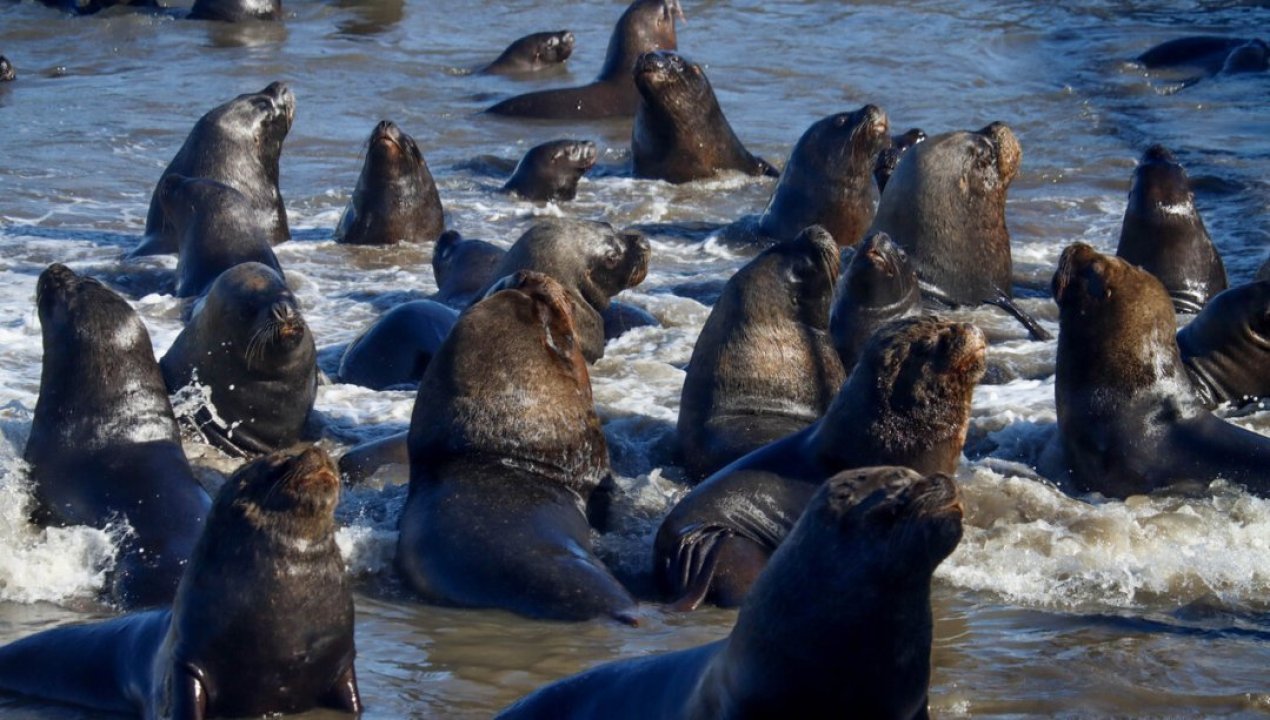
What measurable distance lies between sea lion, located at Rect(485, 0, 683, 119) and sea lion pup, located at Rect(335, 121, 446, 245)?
4.94m

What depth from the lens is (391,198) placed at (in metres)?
13.7

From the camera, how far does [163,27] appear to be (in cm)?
2417

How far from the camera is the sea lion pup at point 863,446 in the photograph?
6906mm

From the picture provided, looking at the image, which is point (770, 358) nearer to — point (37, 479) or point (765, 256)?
point (765, 256)

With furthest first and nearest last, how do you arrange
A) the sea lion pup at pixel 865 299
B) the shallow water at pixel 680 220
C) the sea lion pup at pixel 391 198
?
the sea lion pup at pixel 391 198 → the sea lion pup at pixel 865 299 → the shallow water at pixel 680 220

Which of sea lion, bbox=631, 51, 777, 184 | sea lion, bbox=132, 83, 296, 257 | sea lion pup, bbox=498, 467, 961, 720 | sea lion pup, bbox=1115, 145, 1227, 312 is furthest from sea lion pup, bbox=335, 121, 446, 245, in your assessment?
sea lion pup, bbox=498, 467, 961, 720

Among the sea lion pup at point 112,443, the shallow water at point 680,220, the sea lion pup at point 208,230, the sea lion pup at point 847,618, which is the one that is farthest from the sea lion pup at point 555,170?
the sea lion pup at point 847,618

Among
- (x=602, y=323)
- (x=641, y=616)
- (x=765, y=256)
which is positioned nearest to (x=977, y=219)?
(x=602, y=323)

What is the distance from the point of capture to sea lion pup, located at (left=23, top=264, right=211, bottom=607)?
23.1ft

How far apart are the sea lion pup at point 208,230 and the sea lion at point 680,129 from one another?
166 inches

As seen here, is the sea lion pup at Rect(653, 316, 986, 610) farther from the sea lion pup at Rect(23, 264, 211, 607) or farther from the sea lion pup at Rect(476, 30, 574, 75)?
the sea lion pup at Rect(476, 30, 574, 75)

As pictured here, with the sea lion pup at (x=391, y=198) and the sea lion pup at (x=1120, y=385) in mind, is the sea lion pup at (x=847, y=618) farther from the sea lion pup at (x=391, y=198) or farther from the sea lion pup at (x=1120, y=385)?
the sea lion pup at (x=391, y=198)

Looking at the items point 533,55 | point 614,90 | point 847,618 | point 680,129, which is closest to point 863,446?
point 847,618

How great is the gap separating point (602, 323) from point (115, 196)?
19.5ft
